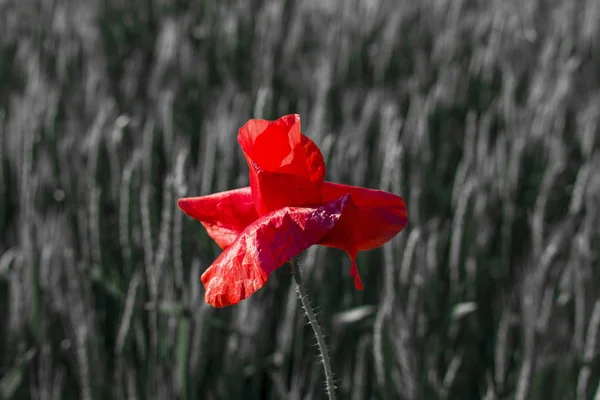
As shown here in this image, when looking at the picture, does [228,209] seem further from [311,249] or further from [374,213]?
[311,249]

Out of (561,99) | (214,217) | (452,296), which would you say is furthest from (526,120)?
(214,217)

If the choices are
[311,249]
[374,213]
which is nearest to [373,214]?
[374,213]

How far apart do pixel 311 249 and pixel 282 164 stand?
35 cm

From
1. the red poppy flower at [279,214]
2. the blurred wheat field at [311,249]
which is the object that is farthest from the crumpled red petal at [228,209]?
the blurred wheat field at [311,249]

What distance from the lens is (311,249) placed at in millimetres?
748

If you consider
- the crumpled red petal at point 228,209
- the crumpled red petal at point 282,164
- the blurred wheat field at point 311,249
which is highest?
the crumpled red petal at point 282,164

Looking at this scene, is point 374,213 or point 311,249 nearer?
point 374,213

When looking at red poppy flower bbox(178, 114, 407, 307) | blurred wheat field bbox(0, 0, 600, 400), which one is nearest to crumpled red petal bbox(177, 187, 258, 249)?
red poppy flower bbox(178, 114, 407, 307)

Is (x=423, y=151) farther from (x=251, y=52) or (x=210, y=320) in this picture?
(x=251, y=52)

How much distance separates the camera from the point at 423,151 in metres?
1.03

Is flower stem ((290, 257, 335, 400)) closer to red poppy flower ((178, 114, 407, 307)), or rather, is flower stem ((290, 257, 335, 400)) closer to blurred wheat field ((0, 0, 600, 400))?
red poppy flower ((178, 114, 407, 307))

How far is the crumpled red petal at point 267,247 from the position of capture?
368mm

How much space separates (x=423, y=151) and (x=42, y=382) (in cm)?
59

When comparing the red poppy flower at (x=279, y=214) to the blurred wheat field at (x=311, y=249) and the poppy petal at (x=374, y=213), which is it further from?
the blurred wheat field at (x=311, y=249)
